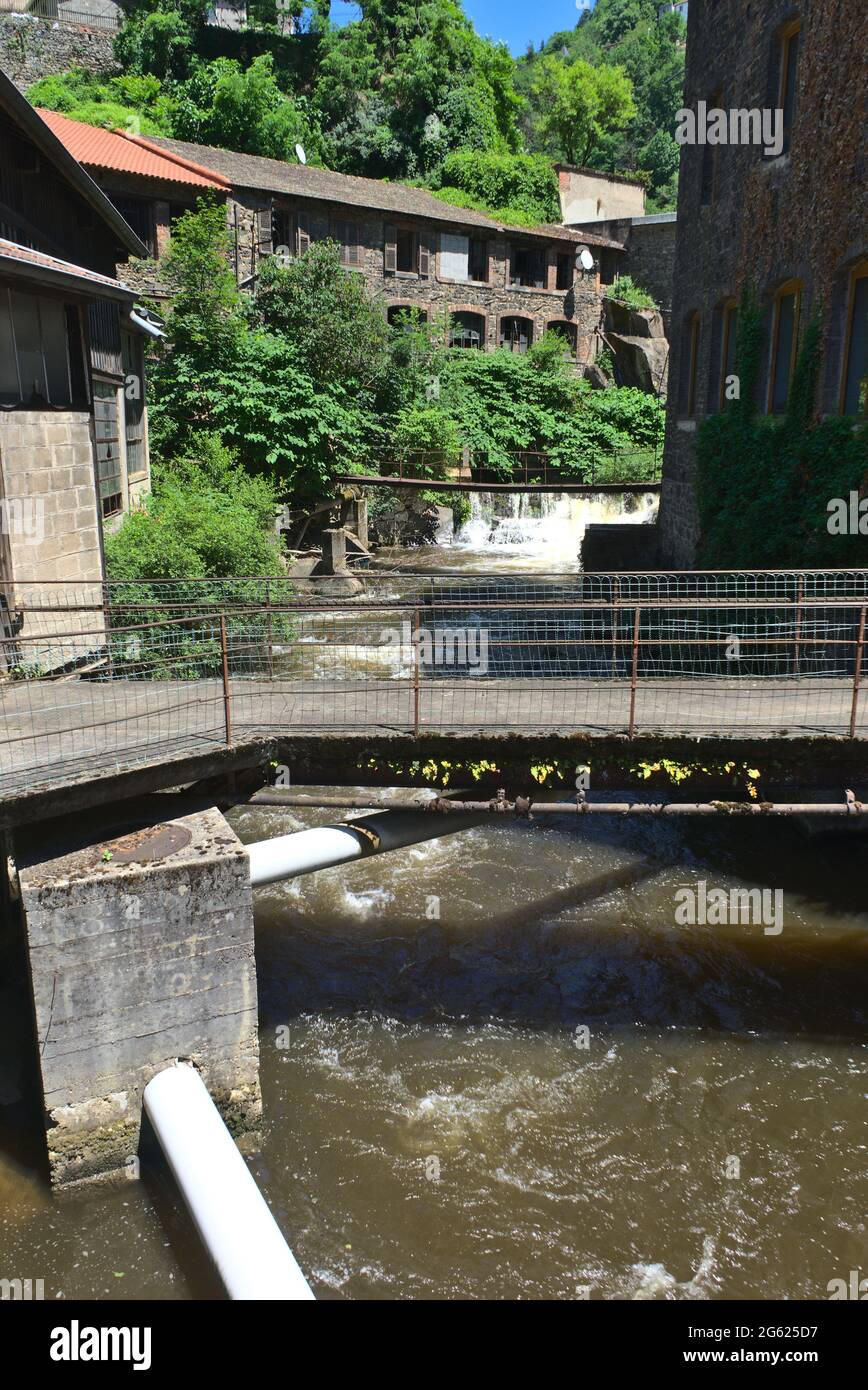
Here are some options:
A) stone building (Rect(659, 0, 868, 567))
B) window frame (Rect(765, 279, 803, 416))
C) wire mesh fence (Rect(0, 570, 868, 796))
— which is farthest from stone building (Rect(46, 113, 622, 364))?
wire mesh fence (Rect(0, 570, 868, 796))

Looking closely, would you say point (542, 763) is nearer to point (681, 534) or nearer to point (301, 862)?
point (301, 862)

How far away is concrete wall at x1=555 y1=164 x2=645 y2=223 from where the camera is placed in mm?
44688

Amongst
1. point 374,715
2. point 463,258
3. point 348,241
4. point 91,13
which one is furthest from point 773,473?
point 91,13

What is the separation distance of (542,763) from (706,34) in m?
15.5

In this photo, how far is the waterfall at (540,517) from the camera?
28391mm

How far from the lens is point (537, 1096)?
8109mm

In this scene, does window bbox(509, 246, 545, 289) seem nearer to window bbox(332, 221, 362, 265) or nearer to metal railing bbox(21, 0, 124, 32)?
window bbox(332, 221, 362, 265)

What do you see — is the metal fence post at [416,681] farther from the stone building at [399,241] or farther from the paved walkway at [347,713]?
the stone building at [399,241]

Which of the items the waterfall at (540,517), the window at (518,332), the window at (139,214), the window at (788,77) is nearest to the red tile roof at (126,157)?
the window at (139,214)

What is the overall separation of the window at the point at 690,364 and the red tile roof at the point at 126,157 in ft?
53.3

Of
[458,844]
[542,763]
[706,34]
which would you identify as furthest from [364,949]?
[706,34]

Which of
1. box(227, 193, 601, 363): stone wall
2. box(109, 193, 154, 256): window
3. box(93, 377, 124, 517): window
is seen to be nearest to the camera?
box(93, 377, 124, 517): window

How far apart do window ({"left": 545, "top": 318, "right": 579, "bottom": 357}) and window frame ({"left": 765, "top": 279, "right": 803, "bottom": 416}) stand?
25.4m

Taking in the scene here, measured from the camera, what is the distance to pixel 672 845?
12.5 metres
